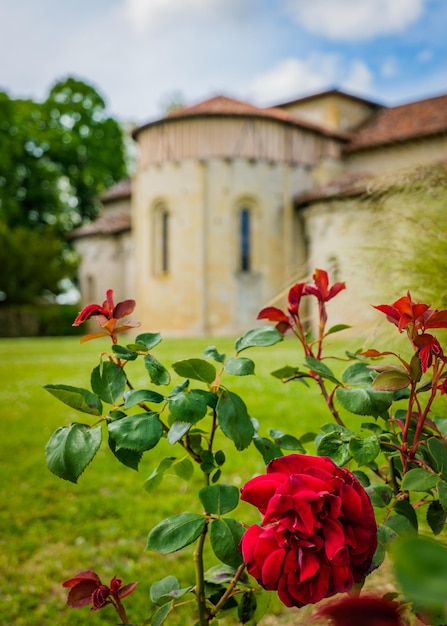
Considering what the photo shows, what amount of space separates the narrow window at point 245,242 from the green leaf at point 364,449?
1986 centimetres

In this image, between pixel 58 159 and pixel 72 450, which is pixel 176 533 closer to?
pixel 72 450

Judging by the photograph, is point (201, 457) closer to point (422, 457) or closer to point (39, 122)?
point (422, 457)

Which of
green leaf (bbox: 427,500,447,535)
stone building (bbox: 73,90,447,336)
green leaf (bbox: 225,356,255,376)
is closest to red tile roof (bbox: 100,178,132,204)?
stone building (bbox: 73,90,447,336)

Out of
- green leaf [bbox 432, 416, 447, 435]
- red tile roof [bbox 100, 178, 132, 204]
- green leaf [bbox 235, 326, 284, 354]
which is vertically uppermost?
red tile roof [bbox 100, 178, 132, 204]

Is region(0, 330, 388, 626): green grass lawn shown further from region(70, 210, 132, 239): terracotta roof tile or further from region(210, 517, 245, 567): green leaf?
region(70, 210, 132, 239): terracotta roof tile

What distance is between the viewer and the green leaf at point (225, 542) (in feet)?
2.83

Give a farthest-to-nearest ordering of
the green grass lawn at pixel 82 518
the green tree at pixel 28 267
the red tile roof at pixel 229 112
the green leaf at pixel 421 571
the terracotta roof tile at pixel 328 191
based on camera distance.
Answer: the green tree at pixel 28 267
the red tile roof at pixel 229 112
the terracotta roof tile at pixel 328 191
the green grass lawn at pixel 82 518
the green leaf at pixel 421 571

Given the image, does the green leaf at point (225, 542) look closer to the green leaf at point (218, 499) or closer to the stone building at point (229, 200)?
the green leaf at point (218, 499)

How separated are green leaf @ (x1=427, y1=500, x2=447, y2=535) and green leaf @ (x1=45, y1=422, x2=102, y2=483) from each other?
1.66 feet

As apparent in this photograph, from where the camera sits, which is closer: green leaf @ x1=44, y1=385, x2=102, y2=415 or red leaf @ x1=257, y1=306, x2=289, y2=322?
green leaf @ x1=44, y1=385, x2=102, y2=415

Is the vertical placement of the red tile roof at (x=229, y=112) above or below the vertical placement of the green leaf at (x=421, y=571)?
above

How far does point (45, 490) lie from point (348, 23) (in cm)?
2423

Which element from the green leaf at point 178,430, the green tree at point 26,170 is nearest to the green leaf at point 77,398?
the green leaf at point 178,430

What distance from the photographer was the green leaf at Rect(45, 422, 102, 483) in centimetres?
78
